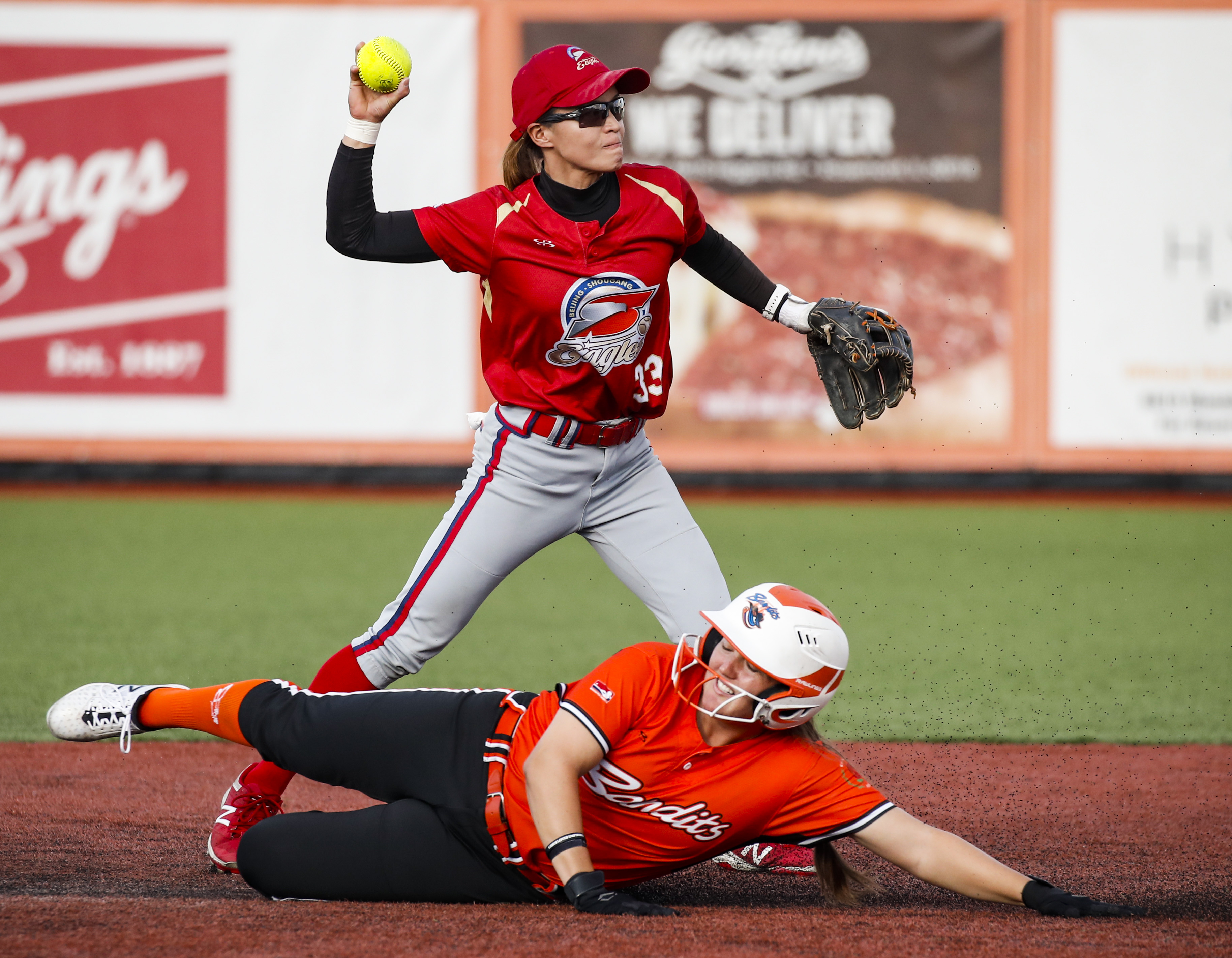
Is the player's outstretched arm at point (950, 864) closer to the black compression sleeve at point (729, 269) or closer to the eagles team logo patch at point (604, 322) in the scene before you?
the eagles team logo patch at point (604, 322)

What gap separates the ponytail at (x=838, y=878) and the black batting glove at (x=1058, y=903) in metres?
0.39

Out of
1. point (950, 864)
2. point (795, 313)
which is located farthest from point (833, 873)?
point (795, 313)

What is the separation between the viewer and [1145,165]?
11.3 m

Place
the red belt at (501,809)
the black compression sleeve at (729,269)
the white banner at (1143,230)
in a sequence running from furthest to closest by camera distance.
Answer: the white banner at (1143,230)
the black compression sleeve at (729,269)
the red belt at (501,809)

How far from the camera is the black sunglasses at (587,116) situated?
357 cm

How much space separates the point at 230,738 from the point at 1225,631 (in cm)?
528

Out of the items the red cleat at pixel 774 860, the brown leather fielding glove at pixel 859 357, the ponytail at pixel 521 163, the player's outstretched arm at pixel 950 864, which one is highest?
the ponytail at pixel 521 163

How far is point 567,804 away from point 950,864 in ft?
2.71

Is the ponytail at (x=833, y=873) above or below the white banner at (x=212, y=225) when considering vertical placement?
below

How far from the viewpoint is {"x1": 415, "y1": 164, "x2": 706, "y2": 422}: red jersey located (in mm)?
3580

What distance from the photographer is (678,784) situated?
313cm

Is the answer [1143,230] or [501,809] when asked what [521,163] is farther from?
[1143,230]

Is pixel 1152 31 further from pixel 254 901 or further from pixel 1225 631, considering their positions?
pixel 254 901

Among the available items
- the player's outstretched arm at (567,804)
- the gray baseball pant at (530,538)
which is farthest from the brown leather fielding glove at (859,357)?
the player's outstretched arm at (567,804)
